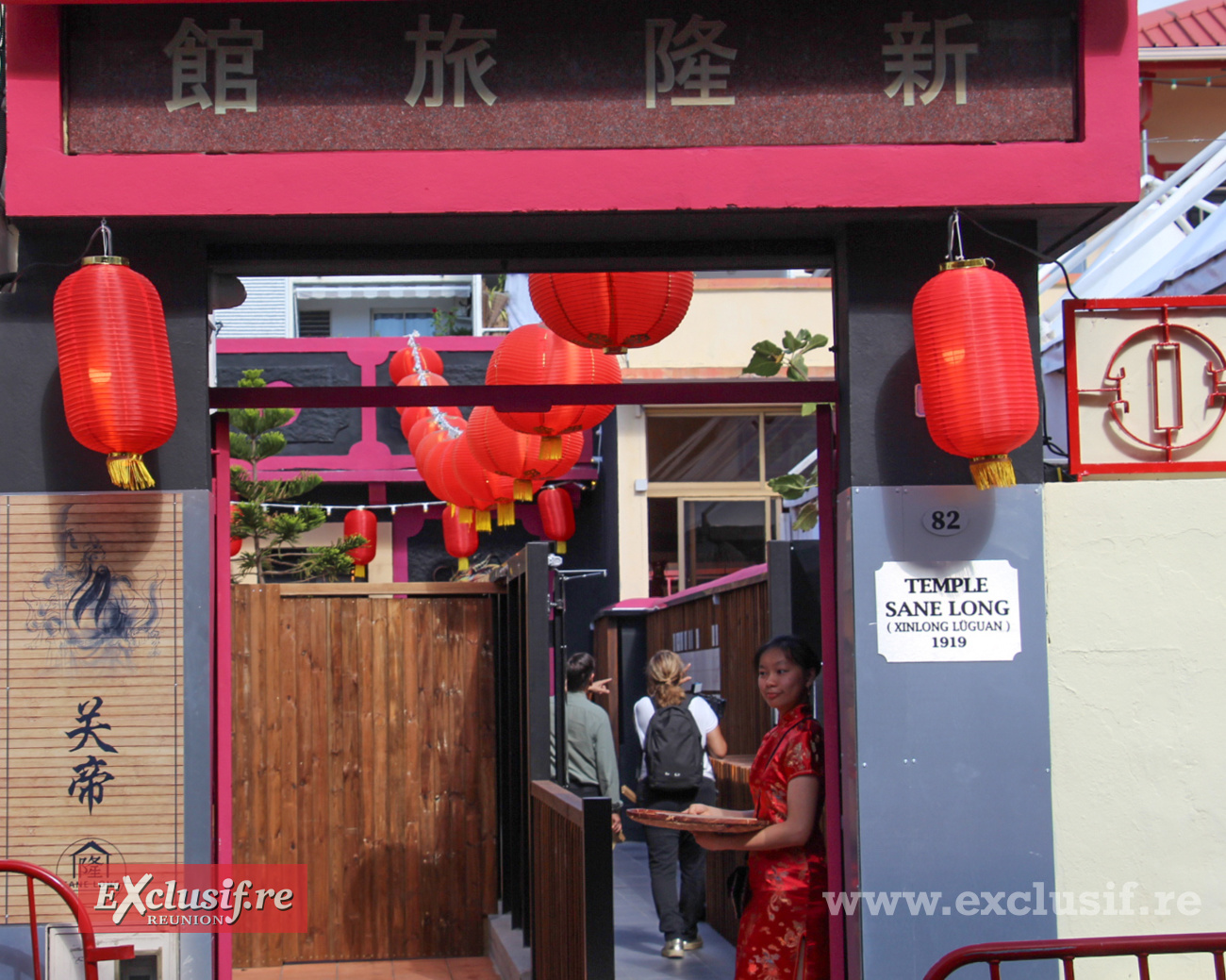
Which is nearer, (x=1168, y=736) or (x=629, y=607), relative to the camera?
(x=1168, y=736)

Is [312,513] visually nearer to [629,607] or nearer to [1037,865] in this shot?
[629,607]

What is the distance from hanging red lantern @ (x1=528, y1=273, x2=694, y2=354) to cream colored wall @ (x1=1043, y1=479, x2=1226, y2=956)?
1999 mm

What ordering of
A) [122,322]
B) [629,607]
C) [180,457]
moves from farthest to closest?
[629,607], [180,457], [122,322]

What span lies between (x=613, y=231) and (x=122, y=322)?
1755mm

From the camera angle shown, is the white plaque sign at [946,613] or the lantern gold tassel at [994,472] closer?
the lantern gold tassel at [994,472]

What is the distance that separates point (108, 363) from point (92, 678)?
43.8 inches

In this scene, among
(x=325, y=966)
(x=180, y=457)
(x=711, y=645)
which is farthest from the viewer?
(x=711, y=645)

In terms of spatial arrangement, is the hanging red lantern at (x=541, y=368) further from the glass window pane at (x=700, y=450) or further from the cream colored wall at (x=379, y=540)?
the cream colored wall at (x=379, y=540)

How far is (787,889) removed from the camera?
486 cm

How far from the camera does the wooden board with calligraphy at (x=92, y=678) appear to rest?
4.65 metres

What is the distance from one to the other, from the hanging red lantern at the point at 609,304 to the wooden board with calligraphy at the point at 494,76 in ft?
3.91

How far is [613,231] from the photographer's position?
5.02m

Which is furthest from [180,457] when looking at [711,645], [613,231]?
[711,645]

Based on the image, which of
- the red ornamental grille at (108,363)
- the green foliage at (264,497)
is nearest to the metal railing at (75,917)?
the red ornamental grille at (108,363)
